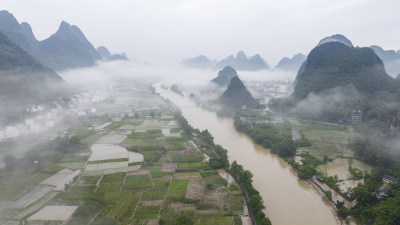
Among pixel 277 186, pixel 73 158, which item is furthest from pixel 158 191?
pixel 73 158

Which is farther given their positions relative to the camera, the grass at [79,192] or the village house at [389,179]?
the village house at [389,179]

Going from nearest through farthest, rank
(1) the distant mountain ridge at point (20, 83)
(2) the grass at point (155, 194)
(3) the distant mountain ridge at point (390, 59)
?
(2) the grass at point (155, 194)
(1) the distant mountain ridge at point (20, 83)
(3) the distant mountain ridge at point (390, 59)

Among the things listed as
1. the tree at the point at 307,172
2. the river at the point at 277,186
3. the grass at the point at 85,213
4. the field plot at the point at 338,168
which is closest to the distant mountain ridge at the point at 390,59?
the field plot at the point at 338,168

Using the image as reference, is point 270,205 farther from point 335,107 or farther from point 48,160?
point 335,107

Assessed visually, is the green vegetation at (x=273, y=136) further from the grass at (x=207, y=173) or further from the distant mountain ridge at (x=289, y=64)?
the distant mountain ridge at (x=289, y=64)

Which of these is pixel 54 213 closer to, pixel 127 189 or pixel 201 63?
pixel 127 189

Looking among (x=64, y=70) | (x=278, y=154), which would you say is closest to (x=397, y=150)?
(x=278, y=154)

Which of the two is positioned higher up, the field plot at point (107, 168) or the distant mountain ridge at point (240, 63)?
the distant mountain ridge at point (240, 63)
